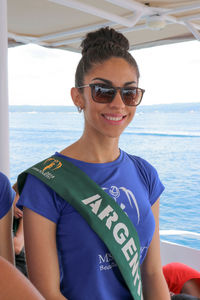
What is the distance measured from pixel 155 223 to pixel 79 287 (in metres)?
0.33

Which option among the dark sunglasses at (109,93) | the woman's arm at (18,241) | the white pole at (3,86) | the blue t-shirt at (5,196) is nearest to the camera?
the dark sunglasses at (109,93)

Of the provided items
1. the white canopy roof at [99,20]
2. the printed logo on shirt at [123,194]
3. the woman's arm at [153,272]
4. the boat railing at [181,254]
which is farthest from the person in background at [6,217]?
the boat railing at [181,254]

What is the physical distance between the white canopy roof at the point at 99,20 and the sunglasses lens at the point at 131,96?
1679mm

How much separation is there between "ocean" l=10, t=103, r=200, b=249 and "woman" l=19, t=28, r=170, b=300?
808 cm

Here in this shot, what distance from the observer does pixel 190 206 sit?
12.6 metres

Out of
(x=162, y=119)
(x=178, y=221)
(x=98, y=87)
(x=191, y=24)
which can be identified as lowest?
(x=178, y=221)

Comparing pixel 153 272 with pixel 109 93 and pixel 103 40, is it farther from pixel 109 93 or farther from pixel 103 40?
pixel 103 40

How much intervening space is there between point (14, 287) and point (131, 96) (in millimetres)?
737

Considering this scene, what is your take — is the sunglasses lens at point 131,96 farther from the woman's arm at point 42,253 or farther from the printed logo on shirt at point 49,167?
the woman's arm at point 42,253

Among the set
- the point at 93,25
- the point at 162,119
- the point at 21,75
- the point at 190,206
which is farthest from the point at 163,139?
the point at 93,25

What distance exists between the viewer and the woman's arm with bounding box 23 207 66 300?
96cm

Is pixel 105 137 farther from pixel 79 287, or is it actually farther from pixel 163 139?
pixel 163 139

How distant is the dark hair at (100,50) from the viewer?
111 cm

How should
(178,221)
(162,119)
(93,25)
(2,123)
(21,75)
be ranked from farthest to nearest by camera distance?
(21,75) < (162,119) < (178,221) < (93,25) < (2,123)
